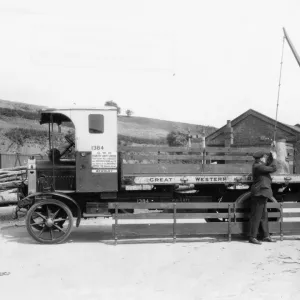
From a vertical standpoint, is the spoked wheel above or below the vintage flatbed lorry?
below

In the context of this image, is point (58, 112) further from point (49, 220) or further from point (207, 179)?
point (207, 179)

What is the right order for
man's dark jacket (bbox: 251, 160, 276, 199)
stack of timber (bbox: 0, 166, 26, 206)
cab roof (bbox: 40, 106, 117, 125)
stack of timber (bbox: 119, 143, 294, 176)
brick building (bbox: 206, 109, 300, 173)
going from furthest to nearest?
1. brick building (bbox: 206, 109, 300, 173)
2. stack of timber (bbox: 0, 166, 26, 206)
3. stack of timber (bbox: 119, 143, 294, 176)
4. cab roof (bbox: 40, 106, 117, 125)
5. man's dark jacket (bbox: 251, 160, 276, 199)

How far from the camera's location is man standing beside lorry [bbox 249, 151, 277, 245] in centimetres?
861

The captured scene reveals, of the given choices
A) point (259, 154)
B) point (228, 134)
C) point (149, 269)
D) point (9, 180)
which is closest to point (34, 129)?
point (228, 134)

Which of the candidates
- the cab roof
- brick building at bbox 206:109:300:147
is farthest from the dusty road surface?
brick building at bbox 206:109:300:147

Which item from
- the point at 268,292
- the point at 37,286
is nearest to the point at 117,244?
the point at 37,286

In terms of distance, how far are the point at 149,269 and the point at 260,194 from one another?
3009 mm

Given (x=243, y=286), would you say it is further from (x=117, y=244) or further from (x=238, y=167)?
(x=238, y=167)

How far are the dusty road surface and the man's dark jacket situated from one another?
989 millimetres

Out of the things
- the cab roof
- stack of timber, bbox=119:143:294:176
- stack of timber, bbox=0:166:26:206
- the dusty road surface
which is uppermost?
the cab roof

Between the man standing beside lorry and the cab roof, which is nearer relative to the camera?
the man standing beside lorry

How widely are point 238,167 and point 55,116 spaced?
13.7ft

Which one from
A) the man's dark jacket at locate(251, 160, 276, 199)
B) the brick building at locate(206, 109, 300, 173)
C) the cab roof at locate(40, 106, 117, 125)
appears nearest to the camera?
the man's dark jacket at locate(251, 160, 276, 199)

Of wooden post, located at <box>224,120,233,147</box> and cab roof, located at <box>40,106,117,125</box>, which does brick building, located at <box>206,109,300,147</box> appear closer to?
wooden post, located at <box>224,120,233,147</box>
